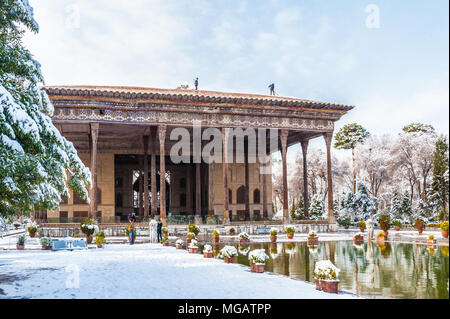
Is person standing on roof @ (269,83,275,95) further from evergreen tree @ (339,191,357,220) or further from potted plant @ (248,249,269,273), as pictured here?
potted plant @ (248,249,269,273)

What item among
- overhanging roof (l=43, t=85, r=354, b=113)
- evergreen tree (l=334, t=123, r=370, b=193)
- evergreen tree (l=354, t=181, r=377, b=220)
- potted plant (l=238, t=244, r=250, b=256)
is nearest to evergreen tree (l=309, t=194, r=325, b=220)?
evergreen tree (l=354, t=181, r=377, b=220)

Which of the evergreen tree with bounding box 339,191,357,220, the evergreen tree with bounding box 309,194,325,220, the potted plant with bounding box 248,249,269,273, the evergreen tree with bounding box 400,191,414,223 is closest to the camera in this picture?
the potted plant with bounding box 248,249,269,273

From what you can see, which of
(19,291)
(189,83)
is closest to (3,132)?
(19,291)

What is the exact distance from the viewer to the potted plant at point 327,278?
26.9 ft

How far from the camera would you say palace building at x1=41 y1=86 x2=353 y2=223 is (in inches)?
995

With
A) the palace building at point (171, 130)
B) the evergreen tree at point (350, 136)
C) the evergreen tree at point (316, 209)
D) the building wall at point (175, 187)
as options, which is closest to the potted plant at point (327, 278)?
the palace building at point (171, 130)

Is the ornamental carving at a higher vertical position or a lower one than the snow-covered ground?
higher

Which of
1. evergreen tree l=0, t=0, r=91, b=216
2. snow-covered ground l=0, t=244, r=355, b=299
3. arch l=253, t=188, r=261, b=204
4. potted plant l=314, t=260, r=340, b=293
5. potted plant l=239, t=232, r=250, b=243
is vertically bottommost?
potted plant l=239, t=232, r=250, b=243

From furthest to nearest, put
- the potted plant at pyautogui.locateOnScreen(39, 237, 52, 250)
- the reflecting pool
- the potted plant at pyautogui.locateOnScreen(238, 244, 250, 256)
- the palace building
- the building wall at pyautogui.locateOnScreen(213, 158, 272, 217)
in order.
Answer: the building wall at pyautogui.locateOnScreen(213, 158, 272, 217) → the palace building → the potted plant at pyautogui.locateOnScreen(39, 237, 52, 250) → the potted plant at pyautogui.locateOnScreen(238, 244, 250, 256) → the reflecting pool

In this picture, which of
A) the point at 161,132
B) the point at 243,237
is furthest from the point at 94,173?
the point at 243,237

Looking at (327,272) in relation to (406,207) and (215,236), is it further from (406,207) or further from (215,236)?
(406,207)

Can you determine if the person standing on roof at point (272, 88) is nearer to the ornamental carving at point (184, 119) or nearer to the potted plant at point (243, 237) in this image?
the ornamental carving at point (184, 119)

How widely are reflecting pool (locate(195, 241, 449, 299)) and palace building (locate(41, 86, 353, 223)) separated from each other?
11.3m
